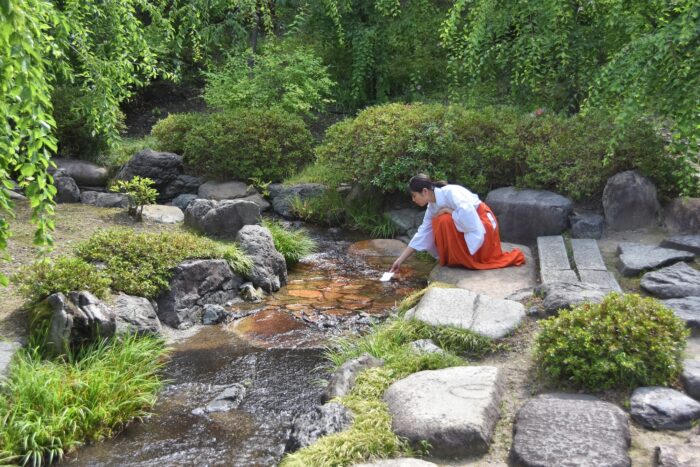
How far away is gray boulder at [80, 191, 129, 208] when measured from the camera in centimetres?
1138

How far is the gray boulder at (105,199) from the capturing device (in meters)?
11.4

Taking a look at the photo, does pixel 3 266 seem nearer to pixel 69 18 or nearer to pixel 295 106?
pixel 69 18

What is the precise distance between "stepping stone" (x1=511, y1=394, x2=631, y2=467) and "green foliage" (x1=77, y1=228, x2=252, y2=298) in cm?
428

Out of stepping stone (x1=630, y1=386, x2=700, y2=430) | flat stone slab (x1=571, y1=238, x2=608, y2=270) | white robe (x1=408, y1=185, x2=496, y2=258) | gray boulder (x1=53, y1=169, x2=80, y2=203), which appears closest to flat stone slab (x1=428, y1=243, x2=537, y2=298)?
white robe (x1=408, y1=185, x2=496, y2=258)

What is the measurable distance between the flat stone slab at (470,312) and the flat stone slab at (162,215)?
5132 mm

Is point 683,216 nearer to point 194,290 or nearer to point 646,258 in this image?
→ point 646,258

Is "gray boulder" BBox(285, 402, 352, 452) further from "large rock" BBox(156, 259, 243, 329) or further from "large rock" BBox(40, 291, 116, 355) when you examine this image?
"large rock" BBox(156, 259, 243, 329)

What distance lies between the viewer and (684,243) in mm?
7992

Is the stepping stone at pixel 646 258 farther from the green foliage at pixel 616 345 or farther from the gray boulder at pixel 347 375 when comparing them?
the gray boulder at pixel 347 375

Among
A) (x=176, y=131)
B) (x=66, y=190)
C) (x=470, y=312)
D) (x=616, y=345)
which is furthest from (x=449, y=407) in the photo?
(x=176, y=131)

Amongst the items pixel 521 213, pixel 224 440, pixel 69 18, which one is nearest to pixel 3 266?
pixel 69 18

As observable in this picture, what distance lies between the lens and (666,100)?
7672 millimetres

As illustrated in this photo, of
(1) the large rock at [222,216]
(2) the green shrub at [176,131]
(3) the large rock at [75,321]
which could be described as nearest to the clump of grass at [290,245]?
(1) the large rock at [222,216]

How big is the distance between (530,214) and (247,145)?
A: 5.60m
